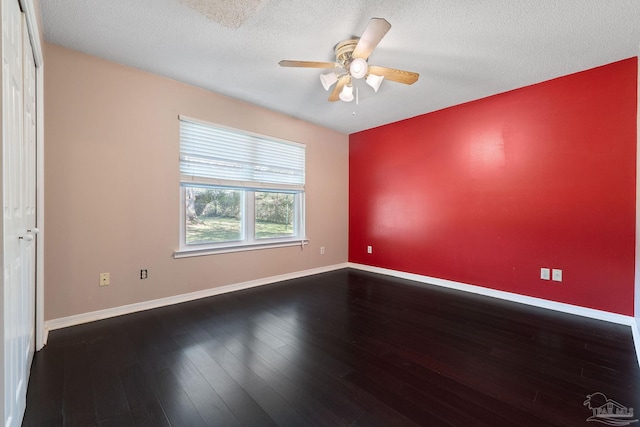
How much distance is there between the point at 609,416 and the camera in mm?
1375

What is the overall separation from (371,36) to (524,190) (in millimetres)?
2482

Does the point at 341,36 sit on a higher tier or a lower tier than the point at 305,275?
higher

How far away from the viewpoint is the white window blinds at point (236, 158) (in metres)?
3.06

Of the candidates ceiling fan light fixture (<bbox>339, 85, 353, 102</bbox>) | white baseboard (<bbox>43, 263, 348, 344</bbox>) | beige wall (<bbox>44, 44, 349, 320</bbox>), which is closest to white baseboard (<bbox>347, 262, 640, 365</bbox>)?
white baseboard (<bbox>43, 263, 348, 344</bbox>)

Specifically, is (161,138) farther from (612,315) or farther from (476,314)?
(612,315)

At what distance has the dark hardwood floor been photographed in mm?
1384

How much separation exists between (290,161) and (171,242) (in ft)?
6.34

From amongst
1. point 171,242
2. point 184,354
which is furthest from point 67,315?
point 184,354

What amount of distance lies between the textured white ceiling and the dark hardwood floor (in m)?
2.39

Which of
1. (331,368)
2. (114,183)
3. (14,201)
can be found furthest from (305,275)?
(14,201)

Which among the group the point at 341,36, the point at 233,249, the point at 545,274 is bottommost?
the point at 545,274

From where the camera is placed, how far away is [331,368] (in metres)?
1.77

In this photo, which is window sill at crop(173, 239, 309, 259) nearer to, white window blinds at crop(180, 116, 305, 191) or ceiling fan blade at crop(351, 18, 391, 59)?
white window blinds at crop(180, 116, 305, 191)

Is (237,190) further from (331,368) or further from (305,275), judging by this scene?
(331,368)
